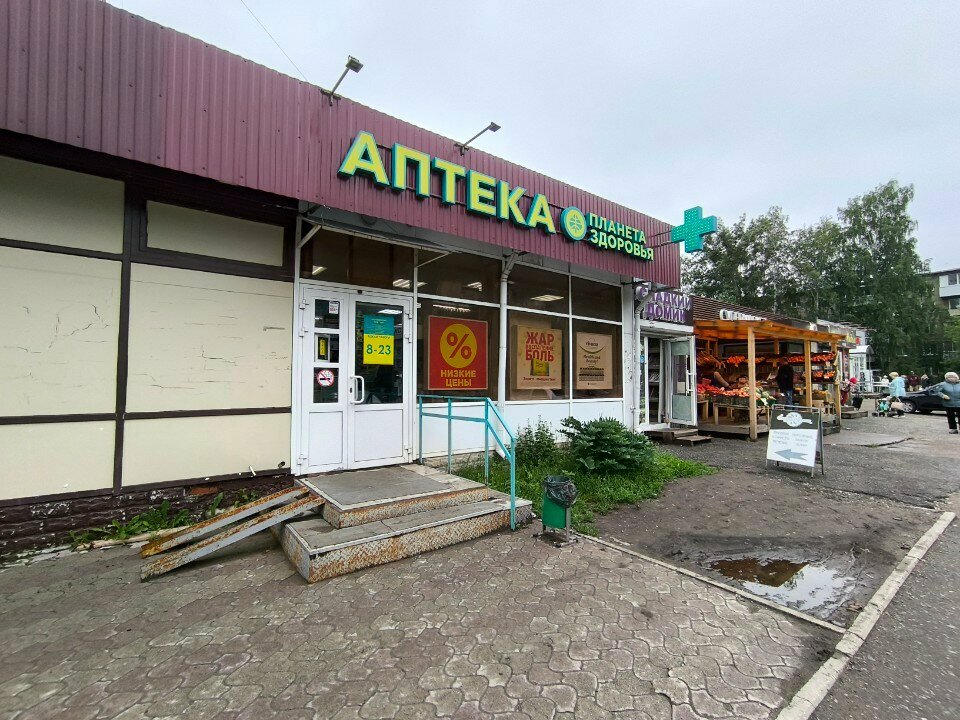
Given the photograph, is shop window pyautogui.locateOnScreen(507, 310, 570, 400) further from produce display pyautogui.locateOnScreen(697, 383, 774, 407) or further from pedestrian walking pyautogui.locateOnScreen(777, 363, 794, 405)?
pedestrian walking pyautogui.locateOnScreen(777, 363, 794, 405)

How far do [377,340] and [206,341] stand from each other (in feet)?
6.46

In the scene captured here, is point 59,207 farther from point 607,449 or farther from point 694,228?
point 694,228

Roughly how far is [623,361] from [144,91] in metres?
8.47

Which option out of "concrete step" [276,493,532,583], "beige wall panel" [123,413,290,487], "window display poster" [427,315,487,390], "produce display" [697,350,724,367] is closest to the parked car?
A: "produce display" [697,350,724,367]

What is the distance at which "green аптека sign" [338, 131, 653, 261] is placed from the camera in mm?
5133

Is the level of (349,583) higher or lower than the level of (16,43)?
lower

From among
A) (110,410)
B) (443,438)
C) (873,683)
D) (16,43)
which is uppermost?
(16,43)

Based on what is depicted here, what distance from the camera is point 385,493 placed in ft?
15.1

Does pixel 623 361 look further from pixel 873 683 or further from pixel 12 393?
pixel 12 393

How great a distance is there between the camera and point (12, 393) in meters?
3.98

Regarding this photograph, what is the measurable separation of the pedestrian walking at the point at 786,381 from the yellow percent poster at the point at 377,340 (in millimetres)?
12619

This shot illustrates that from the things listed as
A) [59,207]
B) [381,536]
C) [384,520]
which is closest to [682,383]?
[384,520]

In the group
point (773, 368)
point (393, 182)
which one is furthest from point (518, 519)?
point (773, 368)

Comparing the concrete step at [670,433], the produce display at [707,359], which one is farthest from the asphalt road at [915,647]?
the produce display at [707,359]
